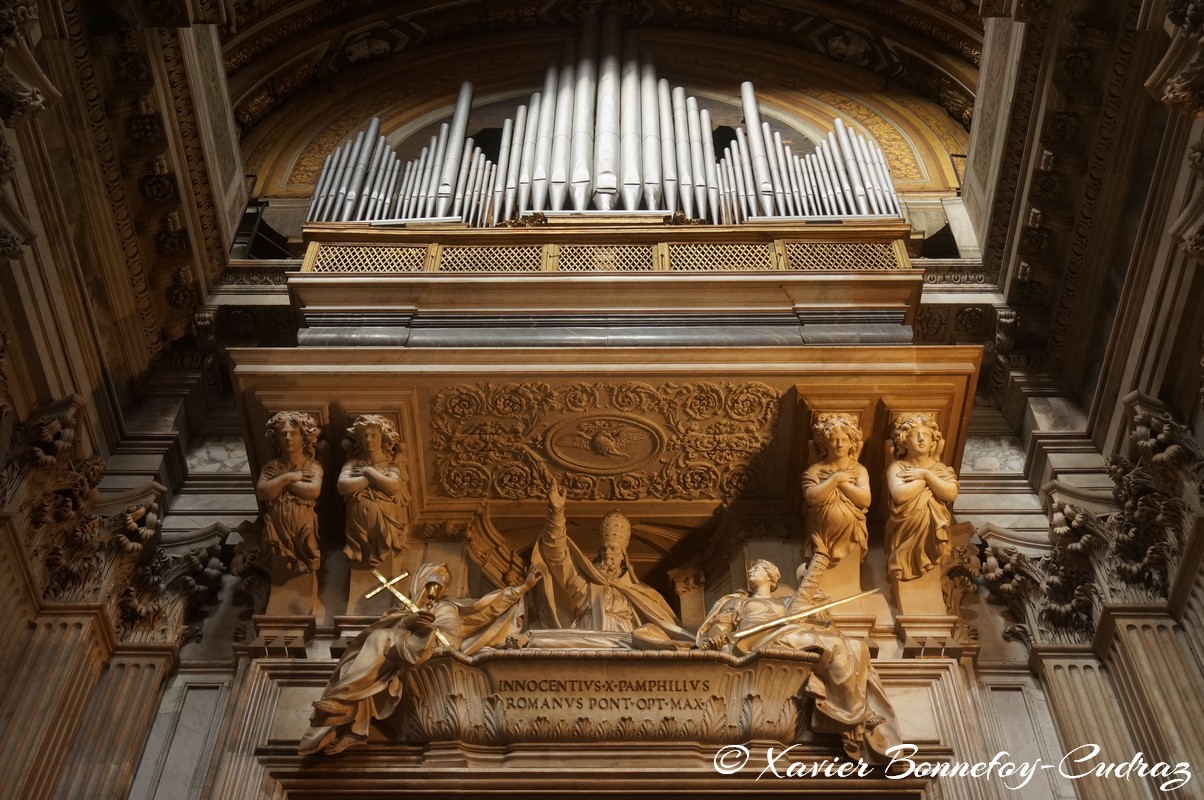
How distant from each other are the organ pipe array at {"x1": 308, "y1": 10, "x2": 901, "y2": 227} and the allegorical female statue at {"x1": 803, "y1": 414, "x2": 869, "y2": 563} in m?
2.79

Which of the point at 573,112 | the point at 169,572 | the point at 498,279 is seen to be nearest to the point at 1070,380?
the point at 498,279

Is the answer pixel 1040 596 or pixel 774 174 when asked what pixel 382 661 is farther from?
pixel 774 174

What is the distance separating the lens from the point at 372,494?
7.53 meters

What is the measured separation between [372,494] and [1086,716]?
13.3ft

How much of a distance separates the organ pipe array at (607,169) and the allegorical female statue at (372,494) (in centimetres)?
268

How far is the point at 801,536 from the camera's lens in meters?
7.89

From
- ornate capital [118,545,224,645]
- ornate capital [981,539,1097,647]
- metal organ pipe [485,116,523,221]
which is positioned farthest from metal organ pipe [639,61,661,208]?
ornate capital [118,545,224,645]

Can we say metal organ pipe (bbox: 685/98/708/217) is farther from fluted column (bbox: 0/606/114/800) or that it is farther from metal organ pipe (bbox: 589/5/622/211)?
fluted column (bbox: 0/606/114/800)

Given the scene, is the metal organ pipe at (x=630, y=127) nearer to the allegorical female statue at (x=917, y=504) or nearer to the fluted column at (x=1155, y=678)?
the allegorical female statue at (x=917, y=504)

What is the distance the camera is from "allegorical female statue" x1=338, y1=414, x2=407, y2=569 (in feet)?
24.6

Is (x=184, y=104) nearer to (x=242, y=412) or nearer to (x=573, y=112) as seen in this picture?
(x=242, y=412)

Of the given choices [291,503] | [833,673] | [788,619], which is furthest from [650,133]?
[833,673]

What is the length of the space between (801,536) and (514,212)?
3.67 m

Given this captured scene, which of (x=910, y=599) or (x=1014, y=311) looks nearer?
(x=910, y=599)
